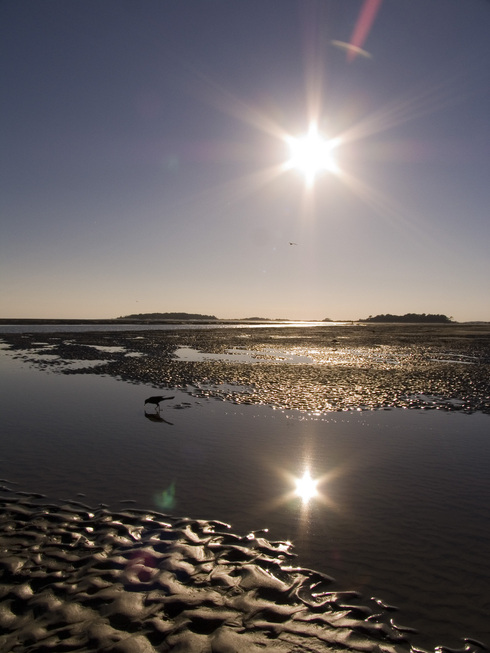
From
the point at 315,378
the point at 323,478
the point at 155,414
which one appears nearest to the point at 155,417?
the point at 155,414

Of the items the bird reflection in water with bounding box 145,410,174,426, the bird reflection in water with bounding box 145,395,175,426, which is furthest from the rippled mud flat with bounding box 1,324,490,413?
the bird reflection in water with bounding box 145,410,174,426

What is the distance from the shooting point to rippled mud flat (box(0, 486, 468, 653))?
14.4 feet

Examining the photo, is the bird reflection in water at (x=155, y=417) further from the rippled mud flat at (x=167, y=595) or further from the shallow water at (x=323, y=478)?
the rippled mud flat at (x=167, y=595)

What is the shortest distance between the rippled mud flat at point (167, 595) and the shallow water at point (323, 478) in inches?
19.7

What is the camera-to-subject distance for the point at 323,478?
9156mm

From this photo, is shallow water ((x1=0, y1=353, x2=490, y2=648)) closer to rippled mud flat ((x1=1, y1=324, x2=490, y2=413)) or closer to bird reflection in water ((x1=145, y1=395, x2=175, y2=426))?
bird reflection in water ((x1=145, y1=395, x2=175, y2=426))

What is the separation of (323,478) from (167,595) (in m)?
4.91

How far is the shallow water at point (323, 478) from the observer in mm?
5637

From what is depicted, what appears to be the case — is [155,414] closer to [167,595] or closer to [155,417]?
[155,417]

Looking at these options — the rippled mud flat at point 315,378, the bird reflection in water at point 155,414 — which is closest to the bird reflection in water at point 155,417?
the bird reflection in water at point 155,414

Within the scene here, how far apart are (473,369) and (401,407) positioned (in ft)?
48.4

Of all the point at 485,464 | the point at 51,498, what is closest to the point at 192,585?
the point at 51,498

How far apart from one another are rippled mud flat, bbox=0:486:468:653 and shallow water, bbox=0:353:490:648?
50 cm

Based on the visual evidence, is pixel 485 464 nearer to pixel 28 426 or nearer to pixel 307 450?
pixel 307 450
